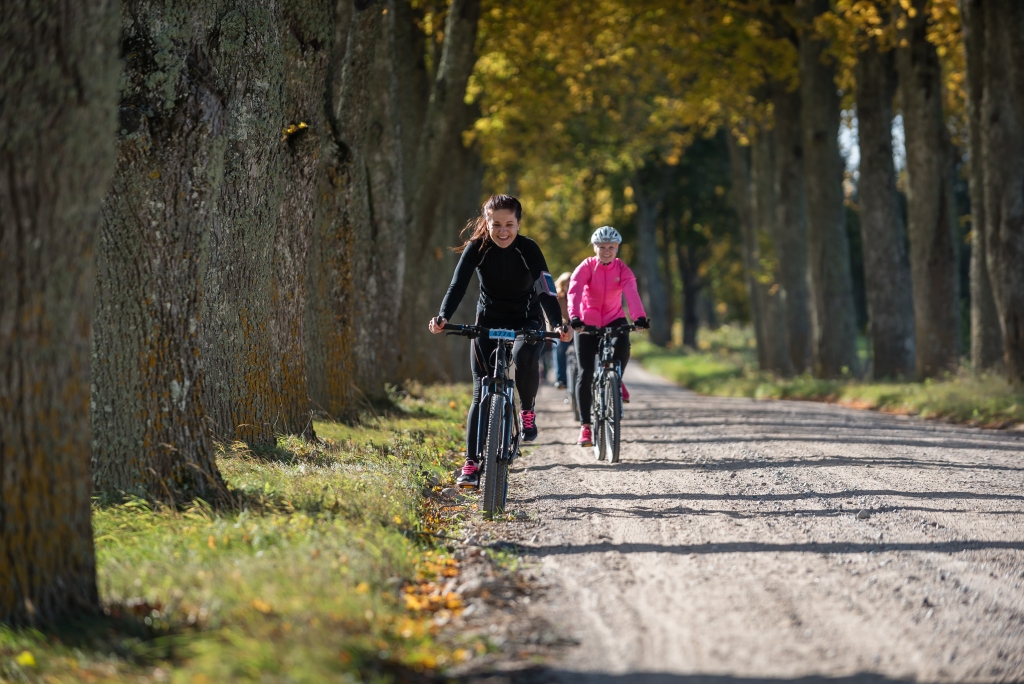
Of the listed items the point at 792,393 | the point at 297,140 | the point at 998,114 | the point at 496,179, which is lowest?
the point at 792,393

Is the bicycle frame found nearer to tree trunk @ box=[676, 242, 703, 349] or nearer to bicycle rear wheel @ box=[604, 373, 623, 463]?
bicycle rear wheel @ box=[604, 373, 623, 463]

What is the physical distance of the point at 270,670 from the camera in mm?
3598

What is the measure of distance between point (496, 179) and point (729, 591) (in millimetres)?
29462

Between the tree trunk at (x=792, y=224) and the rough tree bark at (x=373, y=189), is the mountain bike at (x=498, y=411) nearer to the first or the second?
the rough tree bark at (x=373, y=189)

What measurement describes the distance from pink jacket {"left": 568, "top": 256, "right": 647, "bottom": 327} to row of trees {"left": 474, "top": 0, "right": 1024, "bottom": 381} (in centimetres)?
714

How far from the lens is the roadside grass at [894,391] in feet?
45.0

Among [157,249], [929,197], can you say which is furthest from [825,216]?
[157,249]

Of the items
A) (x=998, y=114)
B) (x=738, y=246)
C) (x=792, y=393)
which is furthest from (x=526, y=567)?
(x=738, y=246)

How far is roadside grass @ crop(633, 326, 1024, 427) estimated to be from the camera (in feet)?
45.0

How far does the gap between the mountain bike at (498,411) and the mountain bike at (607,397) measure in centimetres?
262

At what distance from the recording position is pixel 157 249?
6.46 metres

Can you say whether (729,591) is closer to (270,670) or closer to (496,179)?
(270,670)

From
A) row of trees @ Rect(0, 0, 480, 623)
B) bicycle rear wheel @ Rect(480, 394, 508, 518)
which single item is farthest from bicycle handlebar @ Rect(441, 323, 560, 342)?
row of trees @ Rect(0, 0, 480, 623)

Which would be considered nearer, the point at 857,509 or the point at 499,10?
the point at 857,509
